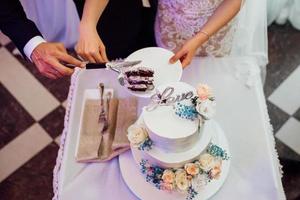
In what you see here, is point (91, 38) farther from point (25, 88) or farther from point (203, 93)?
point (25, 88)

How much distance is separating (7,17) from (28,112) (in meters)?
0.95

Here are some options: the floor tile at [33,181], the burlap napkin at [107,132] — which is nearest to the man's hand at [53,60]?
the burlap napkin at [107,132]

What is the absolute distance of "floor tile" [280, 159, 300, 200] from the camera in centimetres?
179

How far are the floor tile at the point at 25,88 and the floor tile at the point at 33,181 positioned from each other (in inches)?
9.7

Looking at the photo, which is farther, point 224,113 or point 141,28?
point 141,28

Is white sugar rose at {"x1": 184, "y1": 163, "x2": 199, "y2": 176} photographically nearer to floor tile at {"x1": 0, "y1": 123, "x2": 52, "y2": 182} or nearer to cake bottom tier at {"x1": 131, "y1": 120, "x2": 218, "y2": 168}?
cake bottom tier at {"x1": 131, "y1": 120, "x2": 218, "y2": 168}

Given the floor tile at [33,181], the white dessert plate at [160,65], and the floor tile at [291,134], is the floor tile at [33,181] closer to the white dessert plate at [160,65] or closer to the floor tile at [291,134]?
the white dessert plate at [160,65]

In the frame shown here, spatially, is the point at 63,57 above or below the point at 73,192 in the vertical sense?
above

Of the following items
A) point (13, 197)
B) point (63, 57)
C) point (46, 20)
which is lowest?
point (13, 197)

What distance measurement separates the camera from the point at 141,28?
164 centimetres

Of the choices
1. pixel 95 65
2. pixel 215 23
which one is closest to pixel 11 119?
pixel 95 65

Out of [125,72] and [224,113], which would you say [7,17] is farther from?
[224,113]

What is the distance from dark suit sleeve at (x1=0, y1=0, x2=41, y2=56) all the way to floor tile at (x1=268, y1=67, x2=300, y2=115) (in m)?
1.32

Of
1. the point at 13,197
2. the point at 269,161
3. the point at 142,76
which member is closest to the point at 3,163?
the point at 13,197
